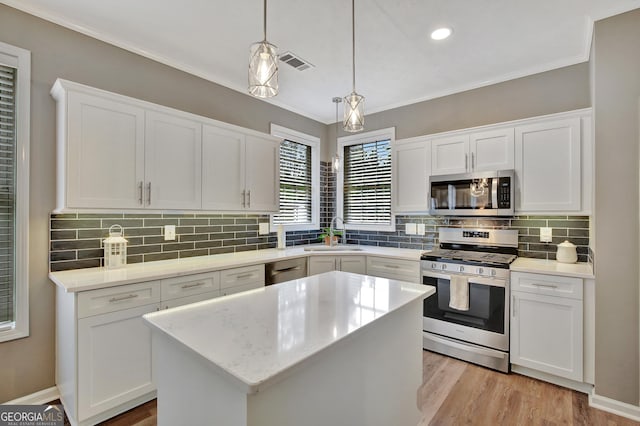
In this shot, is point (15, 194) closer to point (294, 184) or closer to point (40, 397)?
point (40, 397)

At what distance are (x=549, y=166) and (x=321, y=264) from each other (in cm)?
227

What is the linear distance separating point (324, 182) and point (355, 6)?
2673 mm

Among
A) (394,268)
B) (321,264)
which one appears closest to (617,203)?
(394,268)

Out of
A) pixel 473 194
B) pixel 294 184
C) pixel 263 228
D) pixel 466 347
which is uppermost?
pixel 294 184

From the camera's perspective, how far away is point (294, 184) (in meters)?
4.20

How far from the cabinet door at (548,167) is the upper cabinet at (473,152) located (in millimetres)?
95

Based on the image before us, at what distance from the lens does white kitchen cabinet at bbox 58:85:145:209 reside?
2.04 metres

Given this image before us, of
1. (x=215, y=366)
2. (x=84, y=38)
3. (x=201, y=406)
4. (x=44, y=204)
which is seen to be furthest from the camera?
(x=84, y=38)

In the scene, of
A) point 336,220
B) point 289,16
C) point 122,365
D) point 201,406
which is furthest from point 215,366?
point 336,220

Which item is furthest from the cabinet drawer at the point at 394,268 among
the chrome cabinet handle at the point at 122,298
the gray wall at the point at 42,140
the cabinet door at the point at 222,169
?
the gray wall at the point at 42,140

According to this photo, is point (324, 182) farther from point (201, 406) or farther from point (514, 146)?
point (201, 406)

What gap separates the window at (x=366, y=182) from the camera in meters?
4.08

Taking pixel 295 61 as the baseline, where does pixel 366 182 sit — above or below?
below

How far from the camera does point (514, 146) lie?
9.24 feet
